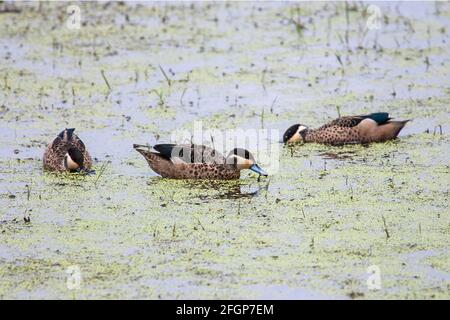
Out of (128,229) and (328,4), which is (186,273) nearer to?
(128,229)

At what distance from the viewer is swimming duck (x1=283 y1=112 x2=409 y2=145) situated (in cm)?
903

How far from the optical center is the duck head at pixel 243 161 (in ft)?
26.0

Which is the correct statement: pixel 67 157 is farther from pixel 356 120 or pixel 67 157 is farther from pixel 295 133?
pixel 356 120

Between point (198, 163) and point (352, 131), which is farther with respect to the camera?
point (352, 131)

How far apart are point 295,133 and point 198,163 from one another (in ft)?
4.64

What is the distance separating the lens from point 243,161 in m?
7.92

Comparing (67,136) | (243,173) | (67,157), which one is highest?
(67,136)

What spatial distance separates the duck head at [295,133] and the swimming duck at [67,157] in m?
1.83

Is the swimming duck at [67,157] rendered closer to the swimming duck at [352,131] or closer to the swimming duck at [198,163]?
the swimming duck at [198,163]

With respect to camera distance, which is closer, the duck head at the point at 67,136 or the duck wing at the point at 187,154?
the duck wing at the point at 187,154

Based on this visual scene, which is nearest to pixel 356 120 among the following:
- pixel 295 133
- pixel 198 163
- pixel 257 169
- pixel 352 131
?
pixel 352 131

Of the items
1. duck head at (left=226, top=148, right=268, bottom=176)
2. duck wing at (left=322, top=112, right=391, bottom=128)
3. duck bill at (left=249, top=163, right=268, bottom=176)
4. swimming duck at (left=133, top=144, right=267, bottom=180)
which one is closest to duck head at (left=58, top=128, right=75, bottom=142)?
swimming duck at (left=133, top=144, right=267, bottom=180)

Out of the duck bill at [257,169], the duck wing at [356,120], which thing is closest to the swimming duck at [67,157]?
the duck bill at [257,169]

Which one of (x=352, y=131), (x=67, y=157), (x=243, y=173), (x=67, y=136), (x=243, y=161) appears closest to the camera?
(x=243, y=161)
